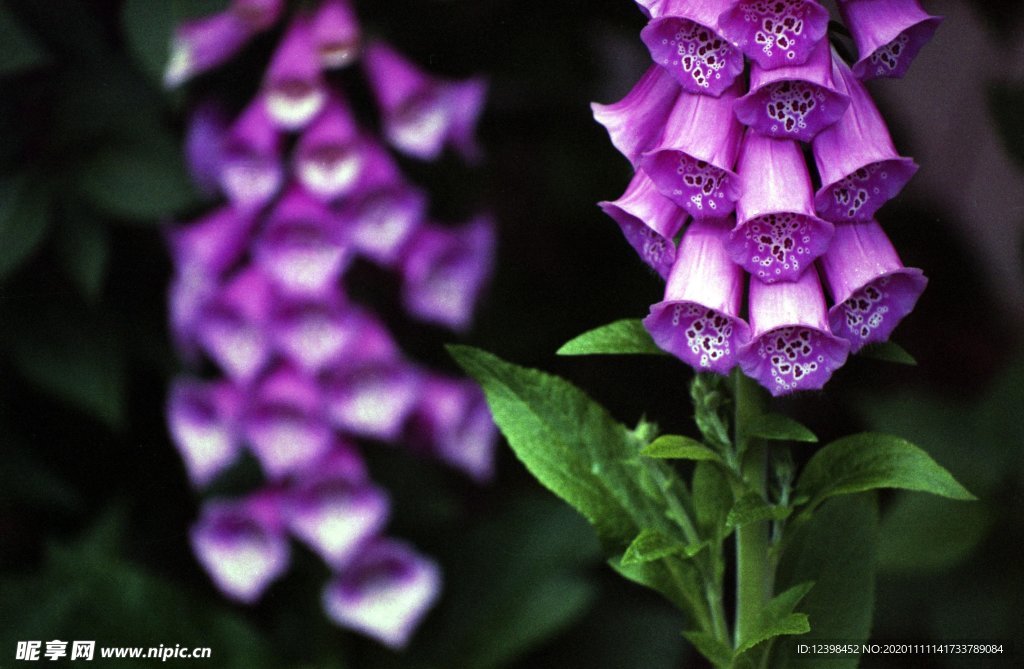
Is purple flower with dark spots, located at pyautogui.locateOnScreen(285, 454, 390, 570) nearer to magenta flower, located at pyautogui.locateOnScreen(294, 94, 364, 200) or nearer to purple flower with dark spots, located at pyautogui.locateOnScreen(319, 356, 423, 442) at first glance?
purple flower with dark spots, located at pyautogui.locateOnScreen(319, 356, 423, 442)

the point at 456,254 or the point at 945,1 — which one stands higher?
the point at 945,1

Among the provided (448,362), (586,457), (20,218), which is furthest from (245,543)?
(586,457)

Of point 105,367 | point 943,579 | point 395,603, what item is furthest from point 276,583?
point 943,579

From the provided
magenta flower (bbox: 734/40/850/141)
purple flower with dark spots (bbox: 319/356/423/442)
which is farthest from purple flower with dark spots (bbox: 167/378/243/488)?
magenta flower (bbox: 734/40/850/141)

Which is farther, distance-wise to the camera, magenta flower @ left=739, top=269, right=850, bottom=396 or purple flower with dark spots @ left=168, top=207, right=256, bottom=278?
purple flower with dark spots @ left=168, top=207, right=256, bottom=278

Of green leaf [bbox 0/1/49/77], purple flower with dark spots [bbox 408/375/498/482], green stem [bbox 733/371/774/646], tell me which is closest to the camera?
green stem [bbox 733/371/774/646]

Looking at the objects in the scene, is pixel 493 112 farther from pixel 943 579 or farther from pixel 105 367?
pixel 943 579
